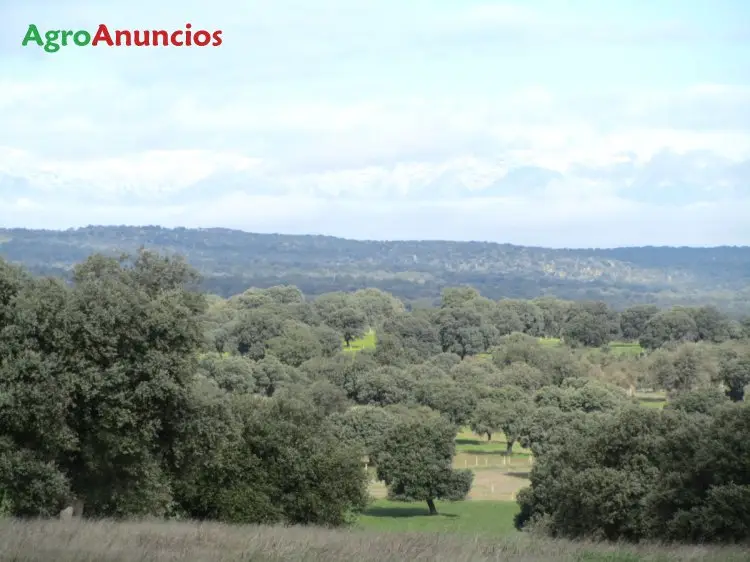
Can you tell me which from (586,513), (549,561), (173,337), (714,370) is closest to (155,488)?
(173,337)

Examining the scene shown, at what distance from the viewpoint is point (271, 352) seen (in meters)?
135

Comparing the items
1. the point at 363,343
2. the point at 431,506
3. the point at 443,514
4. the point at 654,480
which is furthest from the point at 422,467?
the point at 363,343

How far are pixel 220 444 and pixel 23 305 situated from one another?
6.08 metres

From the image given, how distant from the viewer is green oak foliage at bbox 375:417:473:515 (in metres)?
63.9

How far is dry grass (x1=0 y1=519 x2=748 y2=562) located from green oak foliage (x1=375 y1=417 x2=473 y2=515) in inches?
1769

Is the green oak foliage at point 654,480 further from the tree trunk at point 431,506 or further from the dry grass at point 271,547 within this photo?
the tree trunk at point 431,506

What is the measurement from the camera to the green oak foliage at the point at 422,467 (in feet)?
210

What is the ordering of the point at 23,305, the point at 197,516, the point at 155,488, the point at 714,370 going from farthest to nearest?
the point at 714,370 < the point at 197,516 < the point at 155,488 < the point at 23,305

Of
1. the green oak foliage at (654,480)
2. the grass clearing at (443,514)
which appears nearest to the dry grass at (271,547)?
the green oak foliage at (654,480)

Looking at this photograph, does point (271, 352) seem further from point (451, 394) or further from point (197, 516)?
point (197, 516)

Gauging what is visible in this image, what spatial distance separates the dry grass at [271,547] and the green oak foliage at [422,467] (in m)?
44.9

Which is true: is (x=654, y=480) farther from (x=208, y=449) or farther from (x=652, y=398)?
(x=652, y=398)

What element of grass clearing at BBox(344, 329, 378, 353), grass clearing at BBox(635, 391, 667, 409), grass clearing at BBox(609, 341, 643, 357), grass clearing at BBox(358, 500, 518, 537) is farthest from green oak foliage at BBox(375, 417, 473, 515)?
grass clearing at BBox(344, 329, 378, 353)

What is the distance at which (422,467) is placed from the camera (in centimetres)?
6397
